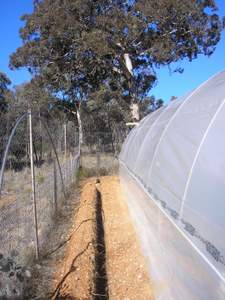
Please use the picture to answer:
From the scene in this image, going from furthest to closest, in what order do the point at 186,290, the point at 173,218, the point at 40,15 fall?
1. the point at 40,15
2. the point at 173,218
3. the point at 186,290

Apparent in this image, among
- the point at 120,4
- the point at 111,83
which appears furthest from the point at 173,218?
the point at 111,83

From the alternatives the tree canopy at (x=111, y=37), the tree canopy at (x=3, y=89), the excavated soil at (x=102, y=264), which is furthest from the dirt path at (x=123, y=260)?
the tree canopy at (x=3, y=89)

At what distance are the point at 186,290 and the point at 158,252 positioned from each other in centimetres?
133

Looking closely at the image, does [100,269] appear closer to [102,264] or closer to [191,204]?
[102,264]

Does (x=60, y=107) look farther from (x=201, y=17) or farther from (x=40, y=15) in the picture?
(x=201, y=17)

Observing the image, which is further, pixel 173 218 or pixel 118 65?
pixel 118 65

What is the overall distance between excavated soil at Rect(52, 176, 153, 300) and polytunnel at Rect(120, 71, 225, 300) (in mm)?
340

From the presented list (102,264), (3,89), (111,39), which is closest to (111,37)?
(111,39)

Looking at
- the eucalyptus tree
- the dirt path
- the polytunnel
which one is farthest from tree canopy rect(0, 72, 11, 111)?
the polytunnel

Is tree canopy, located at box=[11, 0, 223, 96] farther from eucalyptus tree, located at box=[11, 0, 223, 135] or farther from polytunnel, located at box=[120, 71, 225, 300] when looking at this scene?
polytunnel, located at box=[120, 71, 225, 300]

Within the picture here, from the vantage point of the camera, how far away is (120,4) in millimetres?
21453

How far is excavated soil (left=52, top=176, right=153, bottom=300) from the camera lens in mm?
5324

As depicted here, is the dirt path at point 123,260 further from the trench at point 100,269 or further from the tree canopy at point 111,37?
the tree canopy at point 111,37

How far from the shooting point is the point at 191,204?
12.8 ft
